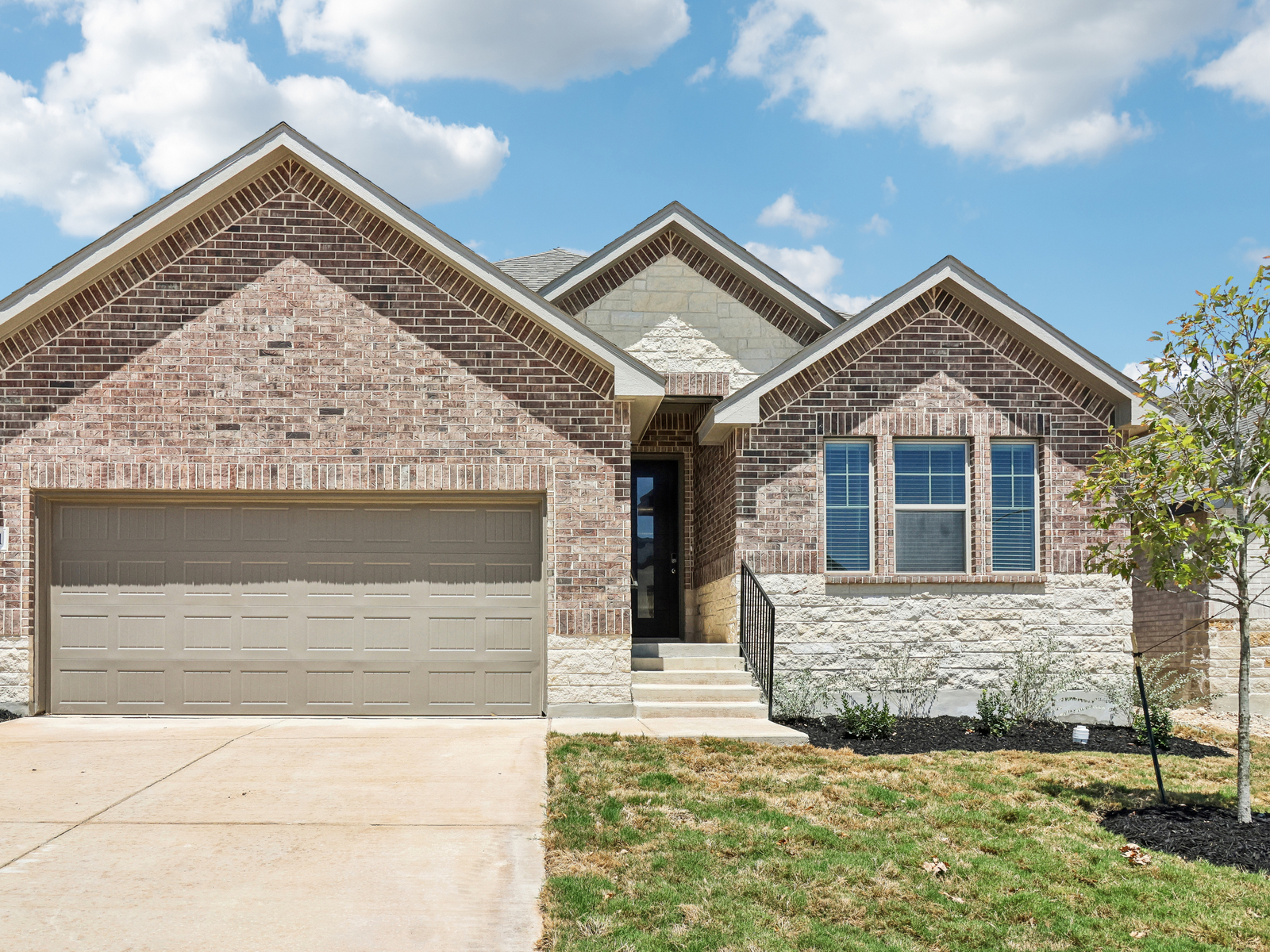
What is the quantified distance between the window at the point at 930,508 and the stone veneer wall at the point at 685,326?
120 inches

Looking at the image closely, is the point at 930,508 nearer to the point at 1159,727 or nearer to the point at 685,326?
the point at 1159,727

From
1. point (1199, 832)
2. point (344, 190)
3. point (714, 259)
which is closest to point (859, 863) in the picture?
point (1199, 832)

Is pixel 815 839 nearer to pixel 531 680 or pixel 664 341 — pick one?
pixel 531 680

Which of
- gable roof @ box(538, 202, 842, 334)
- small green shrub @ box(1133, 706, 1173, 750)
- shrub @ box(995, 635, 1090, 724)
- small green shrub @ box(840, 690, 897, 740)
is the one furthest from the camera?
gable roof @ box(538, 202, 842, 334)

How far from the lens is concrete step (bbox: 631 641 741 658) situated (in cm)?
1222

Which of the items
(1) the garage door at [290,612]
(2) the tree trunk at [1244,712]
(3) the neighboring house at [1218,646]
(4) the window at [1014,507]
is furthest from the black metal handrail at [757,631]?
(3) the neighboring house at [1218,646]

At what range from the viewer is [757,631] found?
1203cm

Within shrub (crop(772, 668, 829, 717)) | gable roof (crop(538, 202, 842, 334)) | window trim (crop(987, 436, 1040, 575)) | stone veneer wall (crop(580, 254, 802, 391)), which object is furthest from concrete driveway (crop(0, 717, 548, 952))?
gable roof (crop(538, 202, 842, 334))

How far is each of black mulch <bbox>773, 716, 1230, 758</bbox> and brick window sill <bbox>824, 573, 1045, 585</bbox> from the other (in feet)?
5.09

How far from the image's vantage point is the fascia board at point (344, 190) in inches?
427

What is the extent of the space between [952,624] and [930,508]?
1.39 metres

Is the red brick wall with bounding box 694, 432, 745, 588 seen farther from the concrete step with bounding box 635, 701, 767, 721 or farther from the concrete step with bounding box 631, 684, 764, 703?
the concrete step with bounding box 635, 701, 767, 721

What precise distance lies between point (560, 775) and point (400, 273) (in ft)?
19.2

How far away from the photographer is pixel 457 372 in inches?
440
